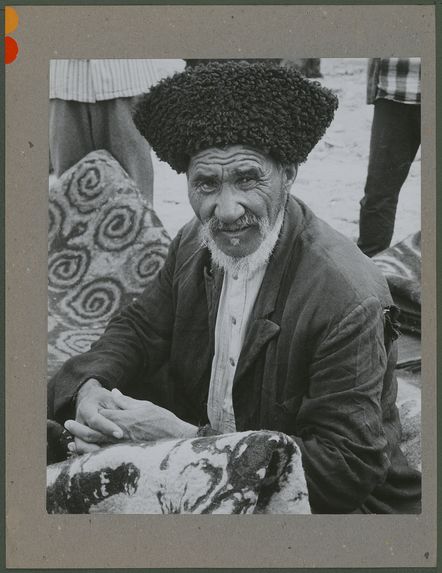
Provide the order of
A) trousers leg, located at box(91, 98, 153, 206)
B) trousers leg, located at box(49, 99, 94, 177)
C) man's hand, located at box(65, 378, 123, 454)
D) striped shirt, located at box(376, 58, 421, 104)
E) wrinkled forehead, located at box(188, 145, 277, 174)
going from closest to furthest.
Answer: wrinkled forehead, located at box(188, 145, 277, 174), man's hand, located at box(65, 378, 123, 454), striped shirt, located at box(376, 58, 421, 104), trousers leg, located at box(49, 99, 94, 177), trousers leg, located at box(91, 98, 153, 206)

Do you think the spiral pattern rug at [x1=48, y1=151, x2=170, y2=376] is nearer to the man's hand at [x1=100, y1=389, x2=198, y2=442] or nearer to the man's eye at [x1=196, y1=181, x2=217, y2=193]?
the man's hand at [x1=100, y1=389, x2=198, y2=442]

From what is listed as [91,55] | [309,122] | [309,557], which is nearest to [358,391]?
[309,557]

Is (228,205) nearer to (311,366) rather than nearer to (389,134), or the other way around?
(311,366)

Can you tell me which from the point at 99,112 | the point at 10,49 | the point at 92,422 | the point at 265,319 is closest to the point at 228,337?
the point at 265,319

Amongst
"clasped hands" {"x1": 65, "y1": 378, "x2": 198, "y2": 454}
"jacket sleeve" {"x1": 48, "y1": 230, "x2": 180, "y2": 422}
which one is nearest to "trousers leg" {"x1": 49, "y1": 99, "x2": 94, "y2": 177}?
"jacket sleeve" {"x1": 48, "y1": 230, "x2": 180, "y2": 422}

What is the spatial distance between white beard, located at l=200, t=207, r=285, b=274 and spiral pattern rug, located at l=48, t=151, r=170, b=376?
454mm

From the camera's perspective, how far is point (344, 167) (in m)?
2.84

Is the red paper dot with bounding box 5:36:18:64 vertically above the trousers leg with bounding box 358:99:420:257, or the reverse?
the red paper dot with bounding box 5:36:18:64

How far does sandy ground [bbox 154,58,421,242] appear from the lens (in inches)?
110

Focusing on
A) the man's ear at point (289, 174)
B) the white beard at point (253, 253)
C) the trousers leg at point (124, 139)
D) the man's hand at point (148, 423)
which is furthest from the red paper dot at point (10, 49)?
the man's hand at point (148, 423)

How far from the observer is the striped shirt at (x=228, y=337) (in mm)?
2766

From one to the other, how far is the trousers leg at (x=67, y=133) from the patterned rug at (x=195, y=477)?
1.11 m

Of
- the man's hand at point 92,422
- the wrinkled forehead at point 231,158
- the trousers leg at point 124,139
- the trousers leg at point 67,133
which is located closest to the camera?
the wrinkled forehead at point 231,158

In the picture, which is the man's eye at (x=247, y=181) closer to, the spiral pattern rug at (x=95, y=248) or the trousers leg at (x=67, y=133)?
the spiral pattern rug at (x=95, y=248)
